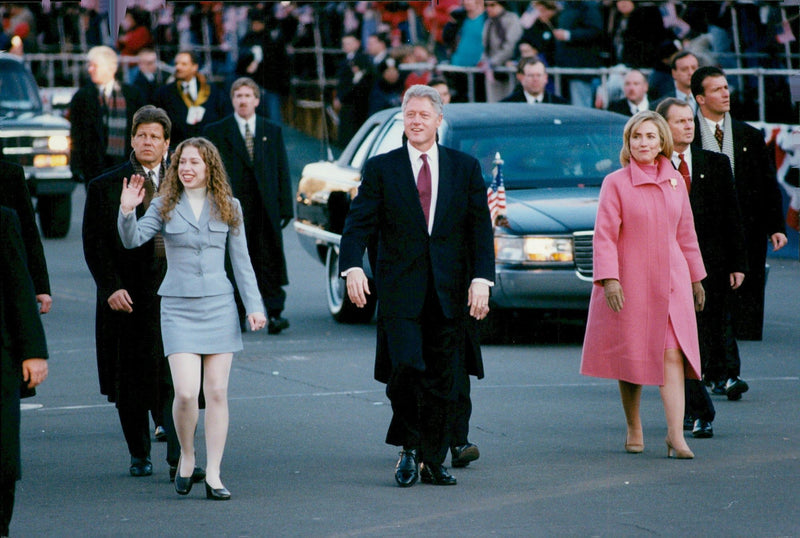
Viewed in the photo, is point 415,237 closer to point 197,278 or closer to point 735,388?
point 197,278

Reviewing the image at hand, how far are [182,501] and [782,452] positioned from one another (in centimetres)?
294

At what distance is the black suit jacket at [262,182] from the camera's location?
541 inches

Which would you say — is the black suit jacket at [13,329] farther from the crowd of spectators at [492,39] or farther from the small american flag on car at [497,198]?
the crowd of spectators at [492,39]

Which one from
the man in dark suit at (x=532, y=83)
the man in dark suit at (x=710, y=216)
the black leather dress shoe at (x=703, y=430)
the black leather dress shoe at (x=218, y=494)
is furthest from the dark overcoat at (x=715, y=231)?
the man in dark suit at (x=532, y=83)

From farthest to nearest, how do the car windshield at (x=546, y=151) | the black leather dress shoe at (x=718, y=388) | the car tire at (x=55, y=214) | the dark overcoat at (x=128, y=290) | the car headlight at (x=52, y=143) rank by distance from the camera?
the car tire at (x=55, y=214)
the car headlight at (x=52, y=143)
the car windshield at (x=546, y=151)
the black leather dress shoe at (x=718, y=388)
the dark overcoat at (x=128, y=290)

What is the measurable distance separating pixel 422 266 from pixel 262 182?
5962 millimetres

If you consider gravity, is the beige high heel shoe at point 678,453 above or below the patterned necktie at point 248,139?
below

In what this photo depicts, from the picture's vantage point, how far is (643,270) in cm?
854

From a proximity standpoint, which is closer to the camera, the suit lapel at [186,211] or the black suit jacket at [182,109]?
the suit lapel at [186,211]

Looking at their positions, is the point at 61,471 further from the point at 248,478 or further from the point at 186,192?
the point at 186,192

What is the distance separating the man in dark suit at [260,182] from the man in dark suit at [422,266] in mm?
5696

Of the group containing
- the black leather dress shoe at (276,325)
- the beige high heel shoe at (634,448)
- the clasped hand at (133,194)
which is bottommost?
the black leather dress shoe at (276,325)

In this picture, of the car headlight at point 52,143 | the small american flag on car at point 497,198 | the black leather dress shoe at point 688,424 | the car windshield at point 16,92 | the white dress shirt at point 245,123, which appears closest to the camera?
the black leather dress shoe at point 688,424

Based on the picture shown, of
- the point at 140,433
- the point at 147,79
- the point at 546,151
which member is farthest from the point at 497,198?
the point at 147,79
